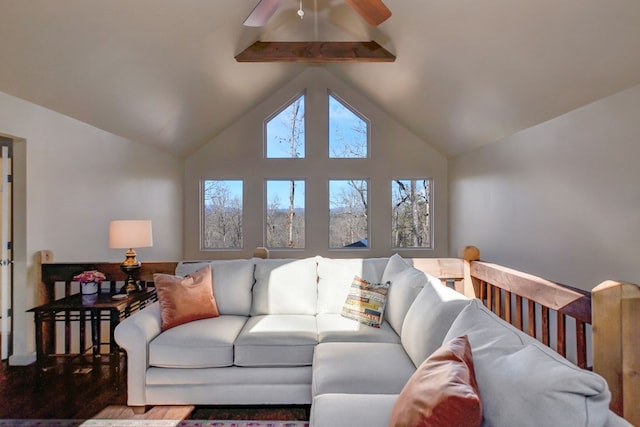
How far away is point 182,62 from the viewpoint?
3.69 m

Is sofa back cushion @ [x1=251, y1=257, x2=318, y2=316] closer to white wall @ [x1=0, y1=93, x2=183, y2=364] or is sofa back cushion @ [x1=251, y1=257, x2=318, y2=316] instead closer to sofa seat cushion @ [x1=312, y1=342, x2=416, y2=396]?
sofa seat cushion @ [x1=312, y1=342, x2=416, y2=396]

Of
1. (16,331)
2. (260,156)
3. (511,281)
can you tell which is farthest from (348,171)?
(16,331)

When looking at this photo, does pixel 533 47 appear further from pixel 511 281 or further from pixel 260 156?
pixel 260 156

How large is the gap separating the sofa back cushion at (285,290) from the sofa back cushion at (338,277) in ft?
0.24

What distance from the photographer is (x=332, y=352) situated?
7.27 ft

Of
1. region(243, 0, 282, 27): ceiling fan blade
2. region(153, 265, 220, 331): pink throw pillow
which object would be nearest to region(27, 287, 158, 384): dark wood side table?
region(153, 265, 220, 331): pink throw pillow

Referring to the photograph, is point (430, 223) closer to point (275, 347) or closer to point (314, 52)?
point (314, 52)

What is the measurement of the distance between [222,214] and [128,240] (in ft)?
11.0

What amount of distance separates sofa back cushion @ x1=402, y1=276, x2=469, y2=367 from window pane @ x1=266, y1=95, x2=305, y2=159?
15.3 ft

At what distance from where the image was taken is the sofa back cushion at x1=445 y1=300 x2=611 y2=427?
2.97 feet

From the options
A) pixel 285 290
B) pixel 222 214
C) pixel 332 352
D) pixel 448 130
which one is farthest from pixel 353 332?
pixel 222 214

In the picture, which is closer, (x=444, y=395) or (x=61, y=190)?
(x=444, y=395)

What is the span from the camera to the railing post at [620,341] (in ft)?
5.00

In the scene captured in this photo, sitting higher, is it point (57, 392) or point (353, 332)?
point (353, 332)
